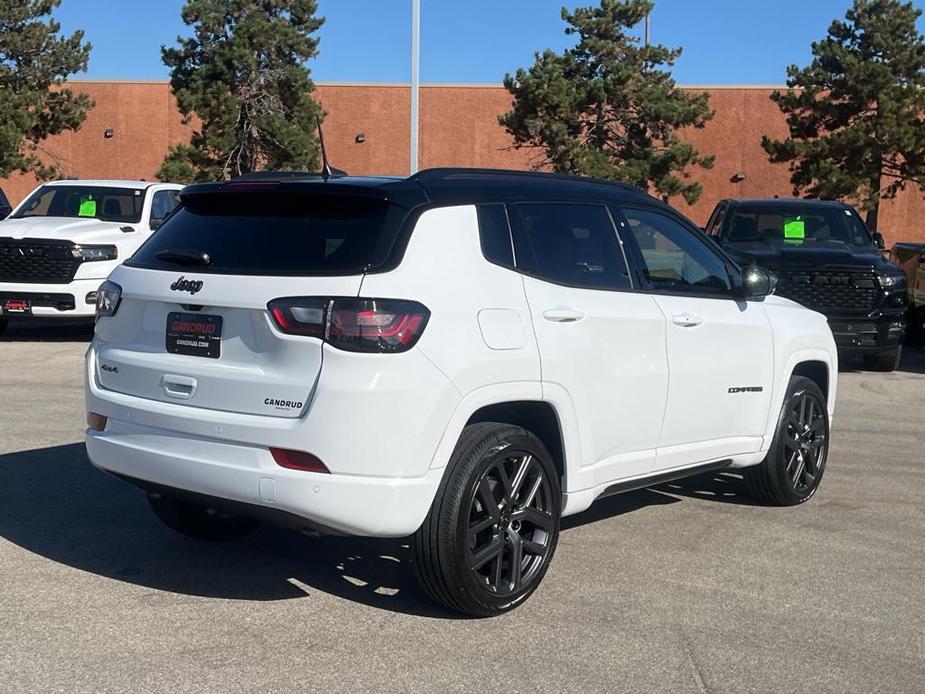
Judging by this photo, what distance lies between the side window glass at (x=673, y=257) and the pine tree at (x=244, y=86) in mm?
29135

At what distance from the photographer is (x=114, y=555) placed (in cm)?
565

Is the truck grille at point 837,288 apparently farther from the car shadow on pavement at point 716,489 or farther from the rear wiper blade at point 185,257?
the rear wiper blade at point 185,257

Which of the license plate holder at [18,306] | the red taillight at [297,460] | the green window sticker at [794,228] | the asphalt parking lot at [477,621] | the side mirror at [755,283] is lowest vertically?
the asphalt parking lot at [477,621]

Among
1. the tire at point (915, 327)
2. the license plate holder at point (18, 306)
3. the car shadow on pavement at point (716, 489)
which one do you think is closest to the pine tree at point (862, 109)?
the tire at point (915, 327)

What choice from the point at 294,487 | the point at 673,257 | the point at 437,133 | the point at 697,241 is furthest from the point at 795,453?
the point at 437,133

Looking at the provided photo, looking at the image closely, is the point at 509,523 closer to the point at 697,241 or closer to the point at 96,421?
the point at 96,421

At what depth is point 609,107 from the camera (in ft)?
122

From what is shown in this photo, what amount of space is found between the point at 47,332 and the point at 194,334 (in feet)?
40.0

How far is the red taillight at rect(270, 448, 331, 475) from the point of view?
4.39 m

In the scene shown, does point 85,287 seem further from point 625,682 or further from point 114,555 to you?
point 625,682

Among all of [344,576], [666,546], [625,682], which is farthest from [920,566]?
[344,576]

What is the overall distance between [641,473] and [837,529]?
1.51 metres

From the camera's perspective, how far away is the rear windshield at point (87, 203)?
15.4 m

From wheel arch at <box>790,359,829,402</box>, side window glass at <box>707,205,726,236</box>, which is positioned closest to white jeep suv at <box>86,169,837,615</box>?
wheel arch at <box>790,359,829,402</box>
